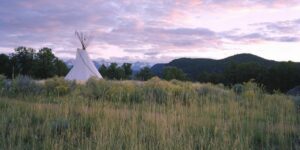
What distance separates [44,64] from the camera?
1225 inches

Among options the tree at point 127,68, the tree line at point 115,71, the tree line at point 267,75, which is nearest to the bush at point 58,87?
the tree line at point 115,71

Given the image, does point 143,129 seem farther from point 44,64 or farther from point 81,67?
point 44,64

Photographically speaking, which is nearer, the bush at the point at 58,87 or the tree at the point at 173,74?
the bush at the point at 58,87

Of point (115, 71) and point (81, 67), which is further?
point (115, 71)

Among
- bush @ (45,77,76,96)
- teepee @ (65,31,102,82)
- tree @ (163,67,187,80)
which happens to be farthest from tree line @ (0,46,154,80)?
bush @ (45,77,76,96)

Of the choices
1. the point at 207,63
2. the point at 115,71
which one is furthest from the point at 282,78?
the point at 207,63

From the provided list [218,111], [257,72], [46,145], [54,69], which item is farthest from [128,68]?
[46,145]

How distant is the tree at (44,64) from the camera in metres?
30.8

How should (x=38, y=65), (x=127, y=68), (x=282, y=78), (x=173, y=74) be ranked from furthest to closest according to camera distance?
1. (x=282, y=78)
2. (x=127, y=68)
3. (x=173, y=74)
4. (x=38, y=65)

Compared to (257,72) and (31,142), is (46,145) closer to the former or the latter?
(31,142)

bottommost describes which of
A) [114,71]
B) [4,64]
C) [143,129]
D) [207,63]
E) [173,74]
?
[143,129]

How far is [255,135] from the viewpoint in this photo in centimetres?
452

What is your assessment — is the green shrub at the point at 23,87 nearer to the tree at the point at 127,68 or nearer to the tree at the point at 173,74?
the tree at the point at 173,74

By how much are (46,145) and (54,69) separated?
2909cm
